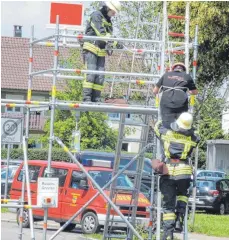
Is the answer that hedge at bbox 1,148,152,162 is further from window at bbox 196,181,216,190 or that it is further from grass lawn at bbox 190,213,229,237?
grass lawn at bbox 190,213,229,237

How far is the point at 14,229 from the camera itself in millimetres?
22516

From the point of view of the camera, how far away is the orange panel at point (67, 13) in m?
13.2

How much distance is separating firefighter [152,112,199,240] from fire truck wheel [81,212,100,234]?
9.58 metres

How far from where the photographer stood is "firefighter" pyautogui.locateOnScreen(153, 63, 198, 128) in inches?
489

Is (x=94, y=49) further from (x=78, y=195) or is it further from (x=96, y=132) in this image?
(x=96, y=132)

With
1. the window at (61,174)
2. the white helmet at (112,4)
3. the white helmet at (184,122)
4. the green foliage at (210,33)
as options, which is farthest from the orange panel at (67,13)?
the green foliage at (210,33)

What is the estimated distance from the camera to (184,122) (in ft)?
39.6

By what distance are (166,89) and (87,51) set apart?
1.71m

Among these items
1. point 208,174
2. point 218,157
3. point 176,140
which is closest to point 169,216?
point 176,140

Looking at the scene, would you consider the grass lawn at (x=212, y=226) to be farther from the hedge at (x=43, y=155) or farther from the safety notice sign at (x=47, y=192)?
the hedge at (x=43, y=155)

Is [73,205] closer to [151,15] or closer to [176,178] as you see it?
[151,15]

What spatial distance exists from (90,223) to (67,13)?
941 cm

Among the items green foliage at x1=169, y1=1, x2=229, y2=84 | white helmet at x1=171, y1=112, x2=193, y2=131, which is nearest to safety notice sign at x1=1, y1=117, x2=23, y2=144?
white helmet at x1=171, y1=112, x2=193, y2=131

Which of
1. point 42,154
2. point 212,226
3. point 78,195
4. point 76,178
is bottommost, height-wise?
point 212,226
